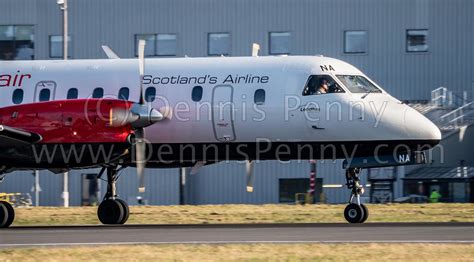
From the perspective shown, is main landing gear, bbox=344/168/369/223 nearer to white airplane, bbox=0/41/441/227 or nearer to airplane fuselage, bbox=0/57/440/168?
white airplane, bbox=0/41/441/227

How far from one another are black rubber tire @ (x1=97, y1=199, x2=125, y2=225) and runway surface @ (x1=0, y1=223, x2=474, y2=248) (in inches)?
50.5

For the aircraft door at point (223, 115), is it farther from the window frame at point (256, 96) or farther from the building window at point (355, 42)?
the building window at point (355, 42)

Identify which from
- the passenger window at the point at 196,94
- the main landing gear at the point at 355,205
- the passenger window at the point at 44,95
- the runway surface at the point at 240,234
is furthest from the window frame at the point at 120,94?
the main landing gear at the point at 355,205

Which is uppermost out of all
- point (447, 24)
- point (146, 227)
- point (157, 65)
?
point (447, 24)

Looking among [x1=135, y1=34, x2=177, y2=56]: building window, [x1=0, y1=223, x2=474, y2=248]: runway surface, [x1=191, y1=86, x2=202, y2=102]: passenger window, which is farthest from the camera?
[x1=135, y1=34, x2=177, y2=56]: building window

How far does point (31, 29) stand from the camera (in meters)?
51.2

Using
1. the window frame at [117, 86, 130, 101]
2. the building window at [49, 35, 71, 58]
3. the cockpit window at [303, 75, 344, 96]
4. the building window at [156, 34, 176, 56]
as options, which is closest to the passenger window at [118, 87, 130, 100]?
the window frame at [117, 86, 130, 101]

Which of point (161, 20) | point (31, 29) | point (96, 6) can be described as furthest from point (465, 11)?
point (31, 29)

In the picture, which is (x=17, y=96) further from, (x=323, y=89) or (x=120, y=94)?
(x=323, y=89)

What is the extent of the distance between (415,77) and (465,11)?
13.5ft

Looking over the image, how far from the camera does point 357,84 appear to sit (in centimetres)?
2411

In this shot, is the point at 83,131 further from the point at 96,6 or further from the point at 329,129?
the point at 96,6

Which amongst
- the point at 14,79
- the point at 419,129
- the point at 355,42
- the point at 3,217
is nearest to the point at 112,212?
the point at 3,217

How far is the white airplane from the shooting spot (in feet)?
75.4
